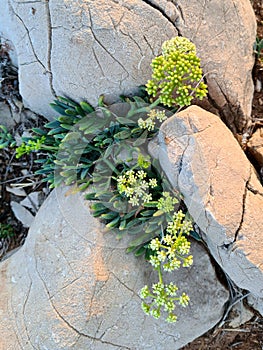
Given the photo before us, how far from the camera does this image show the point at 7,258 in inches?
132

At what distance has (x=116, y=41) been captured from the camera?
2516mm

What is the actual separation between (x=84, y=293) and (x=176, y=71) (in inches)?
52.4

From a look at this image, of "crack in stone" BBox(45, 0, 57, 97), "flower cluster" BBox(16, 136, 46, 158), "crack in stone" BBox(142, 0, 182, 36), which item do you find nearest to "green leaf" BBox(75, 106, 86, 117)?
"crack in stone" BBox(45, 0, 57, 97)

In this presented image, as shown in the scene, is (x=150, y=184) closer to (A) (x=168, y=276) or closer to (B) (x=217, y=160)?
(B) (x=217, y=160)

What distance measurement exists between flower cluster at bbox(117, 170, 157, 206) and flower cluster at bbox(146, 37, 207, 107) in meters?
0.40

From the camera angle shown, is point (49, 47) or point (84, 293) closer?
point (49, 47)

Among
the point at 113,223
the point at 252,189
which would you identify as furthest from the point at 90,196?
the point at 252,189

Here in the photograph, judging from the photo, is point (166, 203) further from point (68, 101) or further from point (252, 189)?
point (68, 101)

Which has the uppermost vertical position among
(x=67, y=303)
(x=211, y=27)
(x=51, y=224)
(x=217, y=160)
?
(x=211, y=27)

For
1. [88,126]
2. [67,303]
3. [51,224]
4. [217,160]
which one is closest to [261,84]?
[217,160]

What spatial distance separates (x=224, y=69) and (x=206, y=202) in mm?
831

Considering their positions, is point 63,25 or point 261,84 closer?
point 63,25

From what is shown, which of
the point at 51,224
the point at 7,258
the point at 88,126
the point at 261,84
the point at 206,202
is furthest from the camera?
the point at 7,258

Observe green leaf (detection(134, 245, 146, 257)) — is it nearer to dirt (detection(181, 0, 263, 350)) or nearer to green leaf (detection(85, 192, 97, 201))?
green leaf (detection(85, 192, 97, 201))
